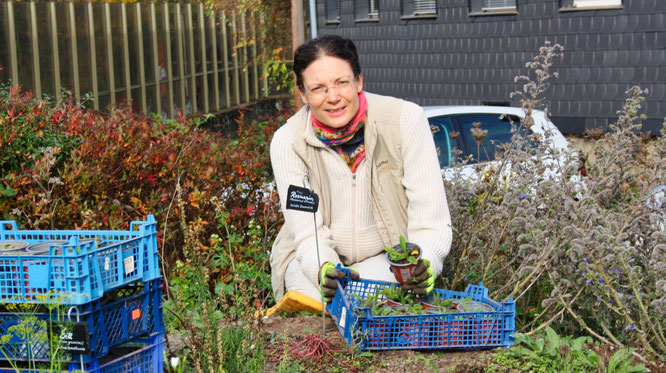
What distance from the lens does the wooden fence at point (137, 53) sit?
49.7 ft

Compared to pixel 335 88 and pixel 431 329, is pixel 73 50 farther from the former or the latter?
pixel 431 329

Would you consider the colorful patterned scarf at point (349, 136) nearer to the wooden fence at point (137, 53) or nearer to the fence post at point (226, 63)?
the wooden fence at point (137, 53)

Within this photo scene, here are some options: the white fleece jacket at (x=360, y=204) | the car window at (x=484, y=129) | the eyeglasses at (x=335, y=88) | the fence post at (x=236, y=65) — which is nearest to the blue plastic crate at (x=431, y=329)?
the white fleece jacket at (x=360, y=204)

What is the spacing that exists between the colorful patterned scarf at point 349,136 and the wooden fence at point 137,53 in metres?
7.43

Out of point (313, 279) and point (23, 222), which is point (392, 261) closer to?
point (313, 279)

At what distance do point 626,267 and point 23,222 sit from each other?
359 centimetres

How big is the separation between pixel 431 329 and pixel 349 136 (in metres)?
1.17

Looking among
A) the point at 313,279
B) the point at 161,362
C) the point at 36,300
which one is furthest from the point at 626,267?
the point at 36,300

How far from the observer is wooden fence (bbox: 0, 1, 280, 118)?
15.2 meters

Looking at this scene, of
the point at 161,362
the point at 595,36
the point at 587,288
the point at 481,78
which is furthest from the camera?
the point at 481,78

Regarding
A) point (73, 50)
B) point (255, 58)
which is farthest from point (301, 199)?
point (255, 58)

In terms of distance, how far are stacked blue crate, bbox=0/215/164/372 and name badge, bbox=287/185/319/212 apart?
774 millimetres

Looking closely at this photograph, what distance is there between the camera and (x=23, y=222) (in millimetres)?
5770

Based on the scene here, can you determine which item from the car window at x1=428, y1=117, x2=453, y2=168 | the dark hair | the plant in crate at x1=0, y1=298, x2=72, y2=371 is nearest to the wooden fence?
the car window at x1=428, y1=117, x2=453, y2=168
